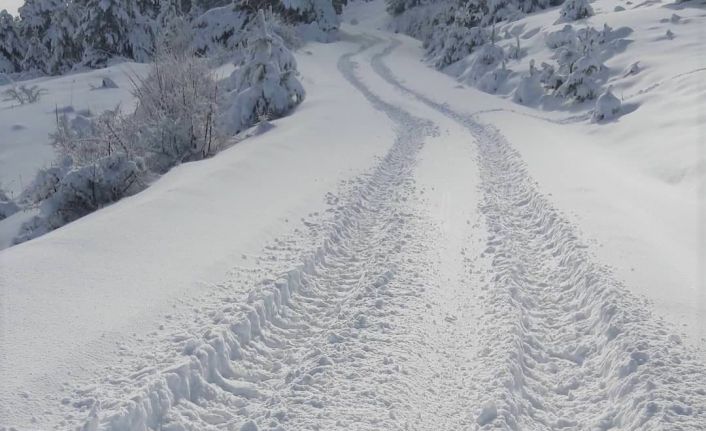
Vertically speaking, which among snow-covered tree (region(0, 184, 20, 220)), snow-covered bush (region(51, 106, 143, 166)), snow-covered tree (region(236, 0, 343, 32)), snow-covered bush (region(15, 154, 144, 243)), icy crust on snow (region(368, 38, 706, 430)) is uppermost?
snow-covered tree (region(236, 0, 343, 32))

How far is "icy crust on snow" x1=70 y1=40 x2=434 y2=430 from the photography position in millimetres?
3648

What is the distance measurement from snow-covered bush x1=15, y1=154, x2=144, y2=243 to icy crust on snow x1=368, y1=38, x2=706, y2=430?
235 inches

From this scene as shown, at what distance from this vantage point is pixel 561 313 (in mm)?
5082

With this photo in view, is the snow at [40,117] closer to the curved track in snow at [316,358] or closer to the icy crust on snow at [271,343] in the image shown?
the icy crust on snow at [271,343]

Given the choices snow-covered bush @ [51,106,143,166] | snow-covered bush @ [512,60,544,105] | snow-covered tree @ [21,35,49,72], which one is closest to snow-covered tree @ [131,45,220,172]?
snow-covered bush @ [51,106,143,166]

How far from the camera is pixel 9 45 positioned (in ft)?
125

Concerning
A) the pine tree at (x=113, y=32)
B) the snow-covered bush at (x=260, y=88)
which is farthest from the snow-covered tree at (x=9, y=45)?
the snow-covered bush at (x=260, y=88)

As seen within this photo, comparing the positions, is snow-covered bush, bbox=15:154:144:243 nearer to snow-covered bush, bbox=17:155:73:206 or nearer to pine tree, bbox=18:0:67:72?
snow-covered bush, bbox=17:155:73:206

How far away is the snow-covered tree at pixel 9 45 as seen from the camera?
A: 3766 cm

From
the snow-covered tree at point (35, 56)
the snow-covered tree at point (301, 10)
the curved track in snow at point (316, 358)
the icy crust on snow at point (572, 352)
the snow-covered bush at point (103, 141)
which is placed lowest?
the icy crust on snow at point (572, 352)

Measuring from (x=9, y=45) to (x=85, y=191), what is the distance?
3724 cm

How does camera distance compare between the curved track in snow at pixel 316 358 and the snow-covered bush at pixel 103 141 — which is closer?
the curved track in snow at pixel 316 358

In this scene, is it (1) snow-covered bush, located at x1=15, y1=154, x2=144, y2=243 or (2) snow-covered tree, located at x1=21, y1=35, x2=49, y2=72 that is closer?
(1) snow-covered bush, located at x1=15, y1=154, x2=144, y2=243

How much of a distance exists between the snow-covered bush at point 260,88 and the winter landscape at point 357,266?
0.12m
